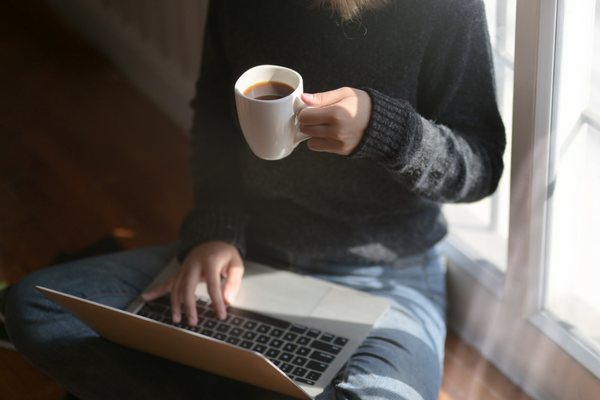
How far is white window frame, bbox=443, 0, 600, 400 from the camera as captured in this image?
857mm

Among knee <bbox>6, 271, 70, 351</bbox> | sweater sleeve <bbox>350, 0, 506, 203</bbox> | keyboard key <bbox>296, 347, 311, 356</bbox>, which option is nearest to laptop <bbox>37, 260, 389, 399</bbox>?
keyboard key <bbox>296, 347, 311, 356</bbox>

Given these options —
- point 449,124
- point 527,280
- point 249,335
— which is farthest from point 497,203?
point 249,335

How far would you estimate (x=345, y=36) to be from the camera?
35.5 inches

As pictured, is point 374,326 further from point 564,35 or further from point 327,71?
point 564,35

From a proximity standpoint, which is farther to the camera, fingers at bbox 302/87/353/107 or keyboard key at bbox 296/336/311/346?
keyboard key at bbox 296/336/311/346

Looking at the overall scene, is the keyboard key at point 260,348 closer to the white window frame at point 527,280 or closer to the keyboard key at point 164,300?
the keyboard key at point 164,300

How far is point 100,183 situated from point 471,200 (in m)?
1.28

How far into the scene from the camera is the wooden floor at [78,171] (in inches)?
49.9

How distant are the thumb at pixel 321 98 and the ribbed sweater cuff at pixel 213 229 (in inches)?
17.1

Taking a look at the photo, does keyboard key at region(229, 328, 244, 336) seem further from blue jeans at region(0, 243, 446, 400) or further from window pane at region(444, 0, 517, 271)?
window pane at region(444, 0, 517, 271)

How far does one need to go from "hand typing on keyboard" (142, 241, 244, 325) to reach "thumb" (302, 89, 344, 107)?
0.43 meters

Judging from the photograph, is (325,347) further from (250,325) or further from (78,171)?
(78,171)

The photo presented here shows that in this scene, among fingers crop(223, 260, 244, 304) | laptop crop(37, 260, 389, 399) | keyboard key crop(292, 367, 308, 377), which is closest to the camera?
laptop crop(37, 260, 389, 399)

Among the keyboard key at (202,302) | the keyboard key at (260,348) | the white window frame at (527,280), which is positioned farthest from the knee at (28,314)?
the white window frame at (527,280)
